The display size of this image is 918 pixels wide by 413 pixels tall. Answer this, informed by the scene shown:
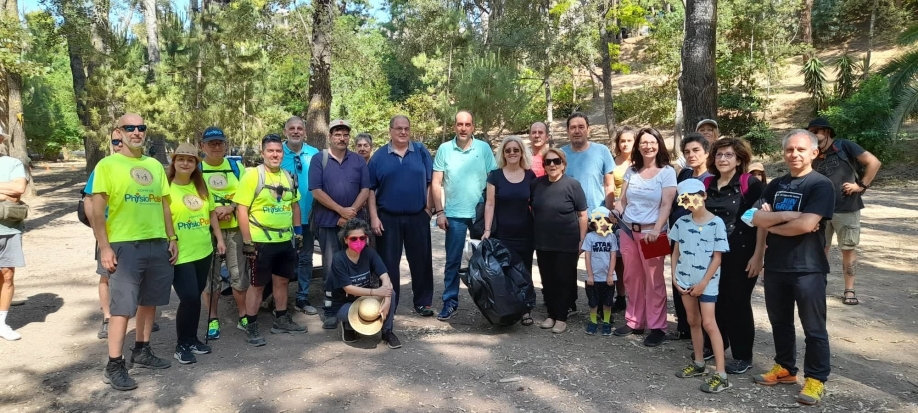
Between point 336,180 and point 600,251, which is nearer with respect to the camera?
point 600,251

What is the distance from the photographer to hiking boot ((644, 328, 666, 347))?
16.1ft

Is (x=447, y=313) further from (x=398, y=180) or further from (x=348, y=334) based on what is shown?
(x=398, y=180)

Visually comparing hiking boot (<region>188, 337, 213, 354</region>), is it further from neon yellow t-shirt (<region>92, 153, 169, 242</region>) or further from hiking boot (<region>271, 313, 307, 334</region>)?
neon yellow t-shirt (<region>92, 153, 169, 242</region>)

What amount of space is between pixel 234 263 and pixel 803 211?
4.31 meters

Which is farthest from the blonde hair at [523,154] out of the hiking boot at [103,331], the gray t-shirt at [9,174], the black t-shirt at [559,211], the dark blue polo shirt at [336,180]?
the gray t-shirt at [9,174]

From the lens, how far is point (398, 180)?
555 cm

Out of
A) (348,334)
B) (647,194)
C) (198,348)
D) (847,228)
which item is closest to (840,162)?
(847,228)

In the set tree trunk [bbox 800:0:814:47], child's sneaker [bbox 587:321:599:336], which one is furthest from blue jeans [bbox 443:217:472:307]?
tree trunk [bbox 800:0:814:47]

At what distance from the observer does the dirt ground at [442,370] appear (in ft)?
12.6

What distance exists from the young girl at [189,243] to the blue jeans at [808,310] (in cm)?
408

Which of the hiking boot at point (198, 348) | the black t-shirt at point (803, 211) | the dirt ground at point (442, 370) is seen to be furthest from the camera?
the hiking boot at point (198, 348)

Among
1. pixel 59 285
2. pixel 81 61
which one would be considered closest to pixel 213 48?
pixel 81 61

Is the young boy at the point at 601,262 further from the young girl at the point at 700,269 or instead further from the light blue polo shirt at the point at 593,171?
the young girl at the point at 700,269

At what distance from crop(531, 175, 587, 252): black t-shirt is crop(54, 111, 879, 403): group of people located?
0.04 ft
